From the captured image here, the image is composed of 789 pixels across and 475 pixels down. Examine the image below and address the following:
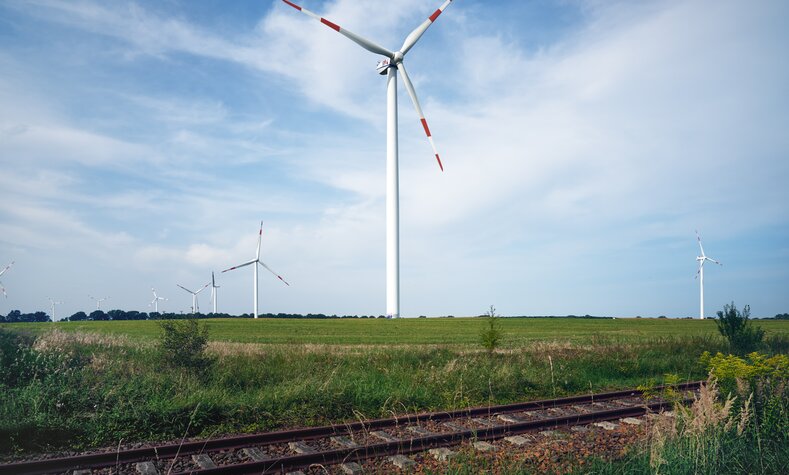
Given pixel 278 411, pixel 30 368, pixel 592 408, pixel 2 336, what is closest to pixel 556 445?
pixel 592 408

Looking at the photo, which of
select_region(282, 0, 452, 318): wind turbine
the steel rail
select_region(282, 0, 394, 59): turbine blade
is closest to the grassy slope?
select_region(282, 0, 452, 318): wind turbine

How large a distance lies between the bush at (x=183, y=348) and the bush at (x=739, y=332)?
25.1 metres

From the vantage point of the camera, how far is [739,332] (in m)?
28.4

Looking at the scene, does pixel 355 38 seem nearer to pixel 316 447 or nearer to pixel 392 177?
pixel 392 177

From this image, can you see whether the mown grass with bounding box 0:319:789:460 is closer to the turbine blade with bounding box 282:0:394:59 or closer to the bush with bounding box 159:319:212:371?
the bush with bounding box 159:319:212:371

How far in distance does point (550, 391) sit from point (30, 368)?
16130mm

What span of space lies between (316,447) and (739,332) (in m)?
25.9

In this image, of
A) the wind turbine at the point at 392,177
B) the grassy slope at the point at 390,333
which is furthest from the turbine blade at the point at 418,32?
the grassy slope at the point at 390,333

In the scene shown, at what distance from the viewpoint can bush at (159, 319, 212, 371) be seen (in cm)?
1716

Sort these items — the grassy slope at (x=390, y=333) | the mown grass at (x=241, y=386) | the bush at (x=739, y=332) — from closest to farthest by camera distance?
the mown grass at (x=241, y=386) → the bush at (x=739, y=332) → the grassy slope at (x=390, y=333)

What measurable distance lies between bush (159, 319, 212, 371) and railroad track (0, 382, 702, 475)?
649 centimetres

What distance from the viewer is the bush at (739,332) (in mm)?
28234

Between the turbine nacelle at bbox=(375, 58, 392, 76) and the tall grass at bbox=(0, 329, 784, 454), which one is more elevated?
the turbine nacelle at bbox=(375, 58, 392, 76)

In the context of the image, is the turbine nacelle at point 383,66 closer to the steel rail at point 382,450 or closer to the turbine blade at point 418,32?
the turbine blade at point 418,32
